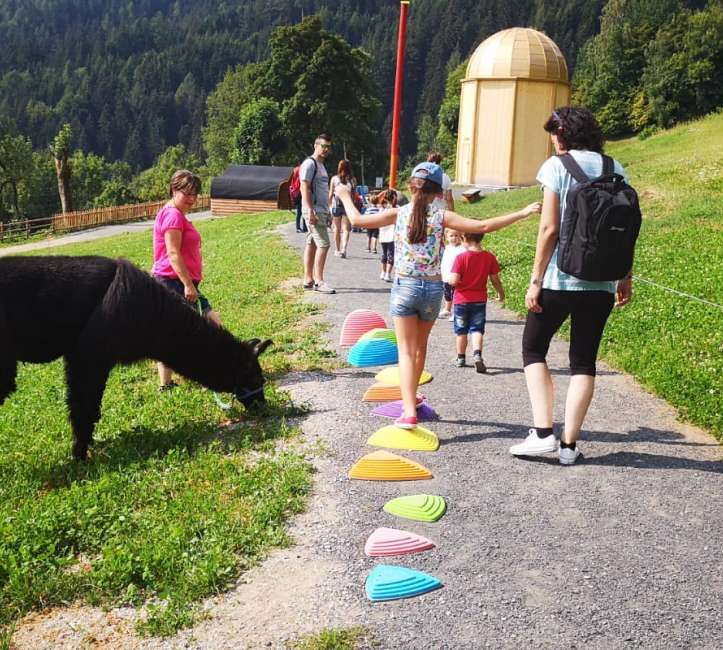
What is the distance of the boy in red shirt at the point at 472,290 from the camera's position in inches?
324

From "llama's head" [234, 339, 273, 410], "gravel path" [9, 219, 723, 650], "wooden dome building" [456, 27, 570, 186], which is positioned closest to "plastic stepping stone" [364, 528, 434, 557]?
"gravel path" [9, 219, 723, 650]

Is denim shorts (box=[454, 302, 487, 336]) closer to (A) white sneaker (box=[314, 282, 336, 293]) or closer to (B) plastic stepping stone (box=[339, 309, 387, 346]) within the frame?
(B) plastic stepping stone (box=[339, 309, 387, 346])

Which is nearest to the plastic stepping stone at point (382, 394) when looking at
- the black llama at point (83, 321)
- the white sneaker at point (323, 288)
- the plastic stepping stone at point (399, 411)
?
the plastic stepping stone at point (399, 411)

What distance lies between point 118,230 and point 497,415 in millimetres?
44784

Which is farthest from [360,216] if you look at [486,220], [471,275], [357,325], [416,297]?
[357,325]

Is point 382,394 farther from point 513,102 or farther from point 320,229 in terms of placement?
point 513,102

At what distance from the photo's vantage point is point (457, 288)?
8.31m

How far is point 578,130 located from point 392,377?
3.20 meters

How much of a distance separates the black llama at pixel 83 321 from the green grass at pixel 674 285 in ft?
15.1

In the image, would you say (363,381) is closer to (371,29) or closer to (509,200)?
(509,200)

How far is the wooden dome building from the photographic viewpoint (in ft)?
116

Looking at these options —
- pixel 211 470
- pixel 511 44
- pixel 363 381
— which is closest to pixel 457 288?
pixel 363 381

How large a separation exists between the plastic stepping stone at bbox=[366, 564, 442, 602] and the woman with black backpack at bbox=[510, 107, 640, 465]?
6.25 feet

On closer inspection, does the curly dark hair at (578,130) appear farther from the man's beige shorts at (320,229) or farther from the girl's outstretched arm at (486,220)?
the man's beige shorts at (320,229)
